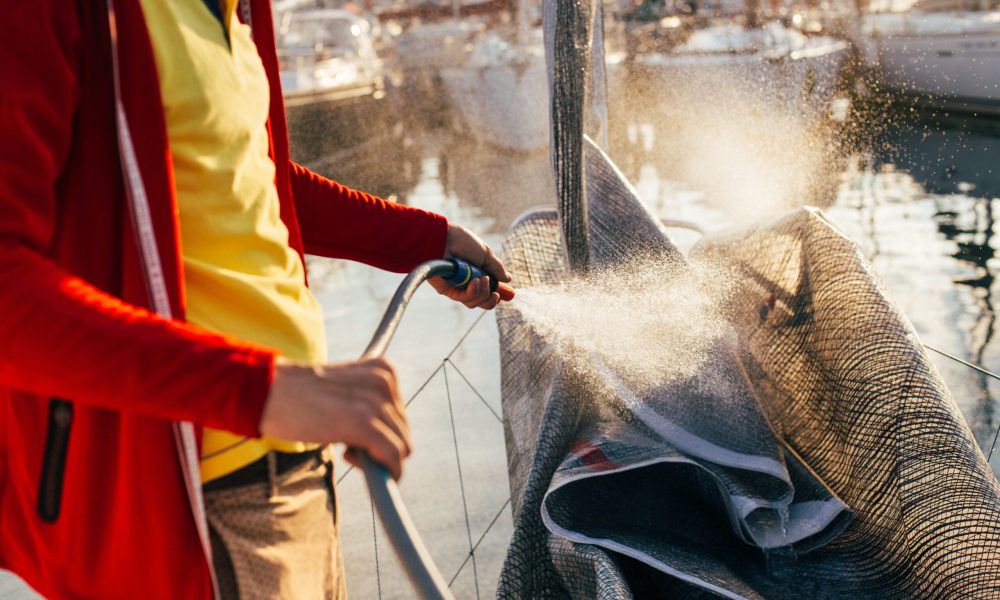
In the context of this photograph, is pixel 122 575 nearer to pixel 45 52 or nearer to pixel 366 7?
pixel 45 52

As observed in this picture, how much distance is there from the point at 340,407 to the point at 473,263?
0.68 meters

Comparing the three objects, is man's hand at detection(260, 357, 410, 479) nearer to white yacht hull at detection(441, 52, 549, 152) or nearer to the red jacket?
the red jacket

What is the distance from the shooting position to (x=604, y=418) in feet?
6.26

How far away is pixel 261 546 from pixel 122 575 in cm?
13

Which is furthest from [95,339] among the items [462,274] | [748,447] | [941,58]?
[941,58]

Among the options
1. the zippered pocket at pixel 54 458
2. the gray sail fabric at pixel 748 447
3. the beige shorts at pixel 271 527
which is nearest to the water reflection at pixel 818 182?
the gray sail fabric at pixel 748 447

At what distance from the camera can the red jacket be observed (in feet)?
2.27

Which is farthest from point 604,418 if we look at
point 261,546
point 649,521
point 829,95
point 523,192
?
point 829,95

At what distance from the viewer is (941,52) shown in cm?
1142

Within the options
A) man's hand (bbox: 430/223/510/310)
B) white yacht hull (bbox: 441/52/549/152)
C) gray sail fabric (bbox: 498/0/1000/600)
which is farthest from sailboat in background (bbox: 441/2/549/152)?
man's hand (bbox: 430/223/510/310)

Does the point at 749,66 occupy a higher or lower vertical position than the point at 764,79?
higher

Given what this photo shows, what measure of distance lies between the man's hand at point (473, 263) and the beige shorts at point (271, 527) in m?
0.38

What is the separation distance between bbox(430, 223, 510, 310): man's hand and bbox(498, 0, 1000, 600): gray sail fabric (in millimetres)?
484

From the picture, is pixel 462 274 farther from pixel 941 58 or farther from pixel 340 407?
pixel 941 58
